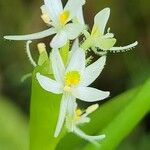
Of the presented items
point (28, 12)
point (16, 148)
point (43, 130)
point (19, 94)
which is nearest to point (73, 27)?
point (43, 130)

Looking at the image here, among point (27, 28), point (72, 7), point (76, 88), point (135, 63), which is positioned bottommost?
point (135, 63)

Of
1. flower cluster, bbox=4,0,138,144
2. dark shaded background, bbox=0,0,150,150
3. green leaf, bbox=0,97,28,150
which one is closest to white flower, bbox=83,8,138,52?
flower cluster, bbox=4,0,138,144

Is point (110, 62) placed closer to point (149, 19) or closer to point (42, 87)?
point (149, 19)

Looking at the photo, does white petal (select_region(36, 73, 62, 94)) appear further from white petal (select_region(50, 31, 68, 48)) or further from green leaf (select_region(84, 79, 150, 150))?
green leaf (select_region(84, 79, 150, 150))

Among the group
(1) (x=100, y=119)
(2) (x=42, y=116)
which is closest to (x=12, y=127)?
(1) (x=100, y=119)

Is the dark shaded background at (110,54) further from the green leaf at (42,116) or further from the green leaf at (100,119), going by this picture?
the green leaf at (42,116)
